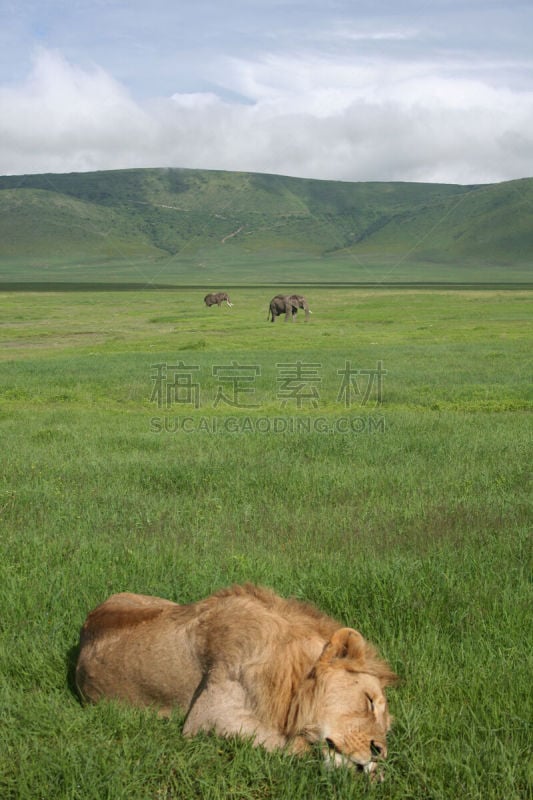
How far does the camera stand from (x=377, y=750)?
3.54 m

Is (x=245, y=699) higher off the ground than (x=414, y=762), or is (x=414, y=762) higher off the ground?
(x=245, y=699)

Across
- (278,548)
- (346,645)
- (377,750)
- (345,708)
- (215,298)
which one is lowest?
(278,548)

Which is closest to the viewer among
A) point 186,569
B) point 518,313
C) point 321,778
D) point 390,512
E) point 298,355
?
point 321,778

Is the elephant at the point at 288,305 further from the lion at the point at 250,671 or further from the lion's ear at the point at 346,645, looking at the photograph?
the lion's ear at the point at 346,645

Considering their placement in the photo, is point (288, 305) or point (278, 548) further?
point (288, 305)

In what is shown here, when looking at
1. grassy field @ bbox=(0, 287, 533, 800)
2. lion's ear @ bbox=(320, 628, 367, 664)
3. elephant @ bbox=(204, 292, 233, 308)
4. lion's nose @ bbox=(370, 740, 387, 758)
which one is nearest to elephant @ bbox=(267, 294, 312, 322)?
elephant @ bbox=(204, 292, 233, 308)

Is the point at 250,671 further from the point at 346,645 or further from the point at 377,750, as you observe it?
the point at 377,750

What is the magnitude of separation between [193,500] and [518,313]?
46.5m

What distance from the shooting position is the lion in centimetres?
352

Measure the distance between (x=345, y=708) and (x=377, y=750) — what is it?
0.26m

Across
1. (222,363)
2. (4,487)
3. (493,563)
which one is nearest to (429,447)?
(493,563)

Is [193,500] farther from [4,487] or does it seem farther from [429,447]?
[429,447]

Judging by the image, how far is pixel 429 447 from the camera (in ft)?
37.5

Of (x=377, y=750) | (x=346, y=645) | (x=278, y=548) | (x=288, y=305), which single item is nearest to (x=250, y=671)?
(x=346, y=645)
